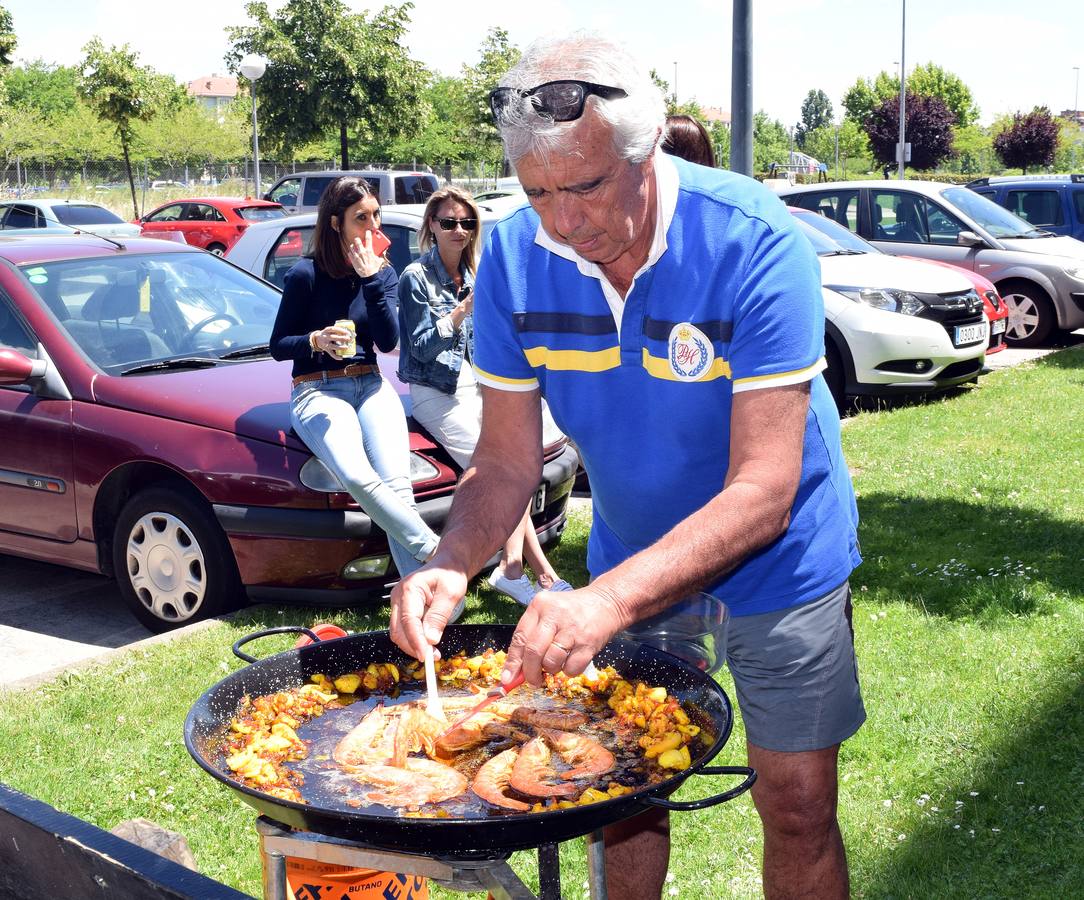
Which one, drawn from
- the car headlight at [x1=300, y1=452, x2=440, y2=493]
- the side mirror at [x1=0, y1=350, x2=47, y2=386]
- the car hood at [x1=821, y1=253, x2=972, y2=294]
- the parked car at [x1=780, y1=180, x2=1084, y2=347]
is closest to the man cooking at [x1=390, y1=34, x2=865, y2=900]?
the car headlight at [x1=300, y1=452, x2=440, y2=493]

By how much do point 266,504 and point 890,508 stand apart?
12.2ft

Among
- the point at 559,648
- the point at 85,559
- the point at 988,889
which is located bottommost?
the point at 988,889

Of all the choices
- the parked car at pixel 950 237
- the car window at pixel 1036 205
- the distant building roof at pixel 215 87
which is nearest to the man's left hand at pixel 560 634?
the parked car at pixel 950 237

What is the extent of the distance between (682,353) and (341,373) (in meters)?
3.34

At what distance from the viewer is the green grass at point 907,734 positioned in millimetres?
3668

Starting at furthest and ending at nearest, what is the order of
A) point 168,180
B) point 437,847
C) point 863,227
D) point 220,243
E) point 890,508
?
point 168,180
point 220,243
point 863,227
point 890,508
point 437,847

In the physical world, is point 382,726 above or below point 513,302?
below

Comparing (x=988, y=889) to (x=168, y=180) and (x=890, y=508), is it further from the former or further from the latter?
(x=168, y=180)

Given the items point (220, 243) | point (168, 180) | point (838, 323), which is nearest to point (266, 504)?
point (838, 323)

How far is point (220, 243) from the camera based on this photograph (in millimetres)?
23469

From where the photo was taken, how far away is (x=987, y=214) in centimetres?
1420

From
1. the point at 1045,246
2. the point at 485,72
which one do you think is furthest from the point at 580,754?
the point at 485,72

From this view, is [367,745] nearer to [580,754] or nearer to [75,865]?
[580,754]

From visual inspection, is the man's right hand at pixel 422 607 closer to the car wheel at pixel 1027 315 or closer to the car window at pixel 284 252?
the car window at pixel 284 252
